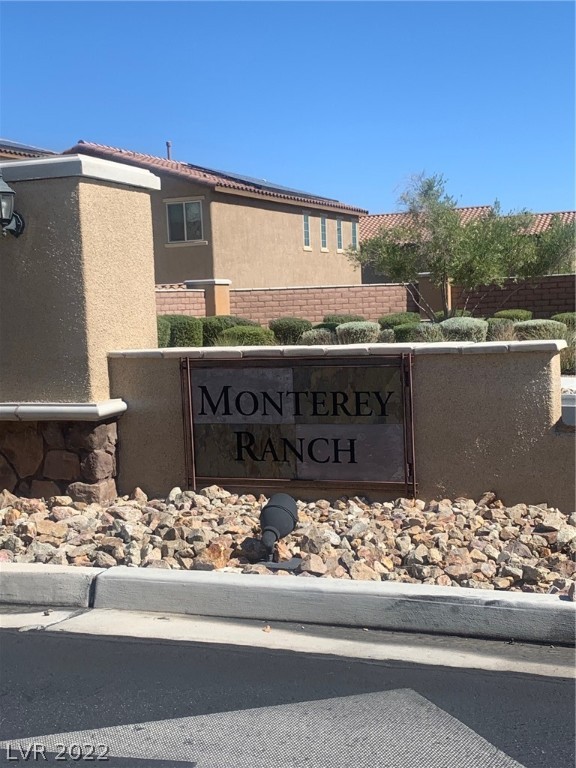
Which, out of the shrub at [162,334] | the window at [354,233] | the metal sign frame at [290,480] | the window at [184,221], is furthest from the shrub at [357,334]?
the window at [354,233]

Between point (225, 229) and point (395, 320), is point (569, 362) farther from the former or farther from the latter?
point (225, 229)

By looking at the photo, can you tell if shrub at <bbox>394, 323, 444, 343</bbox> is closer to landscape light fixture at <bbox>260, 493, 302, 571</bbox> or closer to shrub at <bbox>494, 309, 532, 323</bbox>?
shrub at <bbox>494, 309, 532, 323</bbox>

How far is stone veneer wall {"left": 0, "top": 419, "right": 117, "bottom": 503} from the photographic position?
26.2 feet

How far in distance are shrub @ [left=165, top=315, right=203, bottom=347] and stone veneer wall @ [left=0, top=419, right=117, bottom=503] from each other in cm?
1350

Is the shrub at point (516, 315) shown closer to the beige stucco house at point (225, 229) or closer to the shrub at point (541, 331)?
the shrub at point (541, 331)

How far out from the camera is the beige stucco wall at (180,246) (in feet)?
107

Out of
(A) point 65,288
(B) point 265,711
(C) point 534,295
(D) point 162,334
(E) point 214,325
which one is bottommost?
(B) point 265,711

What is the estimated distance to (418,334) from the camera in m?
19.8

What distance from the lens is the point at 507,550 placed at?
20.4ft

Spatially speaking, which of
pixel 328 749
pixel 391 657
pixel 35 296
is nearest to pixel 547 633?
pixel 391 657

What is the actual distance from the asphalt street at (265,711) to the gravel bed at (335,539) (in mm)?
1181

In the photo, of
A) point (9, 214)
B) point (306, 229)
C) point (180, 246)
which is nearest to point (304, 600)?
point (9, 214)

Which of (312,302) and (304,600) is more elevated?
(312,302)

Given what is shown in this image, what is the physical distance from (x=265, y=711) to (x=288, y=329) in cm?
2155
